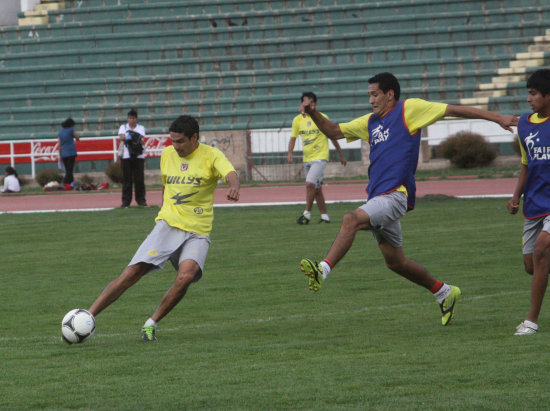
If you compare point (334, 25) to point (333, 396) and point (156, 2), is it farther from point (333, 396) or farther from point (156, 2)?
point (333, 396)

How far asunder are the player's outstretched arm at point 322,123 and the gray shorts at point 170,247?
1358 mm

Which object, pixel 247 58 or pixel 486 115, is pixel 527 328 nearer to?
pixel 486 115

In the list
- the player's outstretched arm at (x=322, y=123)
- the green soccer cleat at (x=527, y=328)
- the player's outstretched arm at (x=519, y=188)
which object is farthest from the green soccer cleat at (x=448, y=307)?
the player's outstretched arm at (x=322, y=123)

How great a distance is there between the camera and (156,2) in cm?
3769

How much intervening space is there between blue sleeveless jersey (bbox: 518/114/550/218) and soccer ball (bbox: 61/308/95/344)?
11.3ft

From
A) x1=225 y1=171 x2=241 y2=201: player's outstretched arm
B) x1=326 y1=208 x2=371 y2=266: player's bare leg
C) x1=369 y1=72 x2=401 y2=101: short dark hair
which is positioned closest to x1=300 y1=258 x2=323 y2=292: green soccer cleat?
x1=326 y1=208 x2=371 y2=266: player's bare leg

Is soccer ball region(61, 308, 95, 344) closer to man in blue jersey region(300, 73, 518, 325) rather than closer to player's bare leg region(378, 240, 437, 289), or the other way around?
man in blue jersey region(300, 73, 518, 325)

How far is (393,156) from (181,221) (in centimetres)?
179

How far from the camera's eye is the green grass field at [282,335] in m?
5.48

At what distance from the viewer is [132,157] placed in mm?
21109

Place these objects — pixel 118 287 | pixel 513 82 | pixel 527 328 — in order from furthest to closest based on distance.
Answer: pixel 513 82, pixel 118 287, pixel 527 328

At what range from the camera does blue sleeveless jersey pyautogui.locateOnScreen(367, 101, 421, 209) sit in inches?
303

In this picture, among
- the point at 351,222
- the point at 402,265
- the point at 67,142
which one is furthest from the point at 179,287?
the point at 67,142

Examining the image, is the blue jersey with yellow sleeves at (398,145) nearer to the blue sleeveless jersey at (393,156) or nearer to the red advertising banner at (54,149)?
the blue sleeveless jersey at (393,156)
